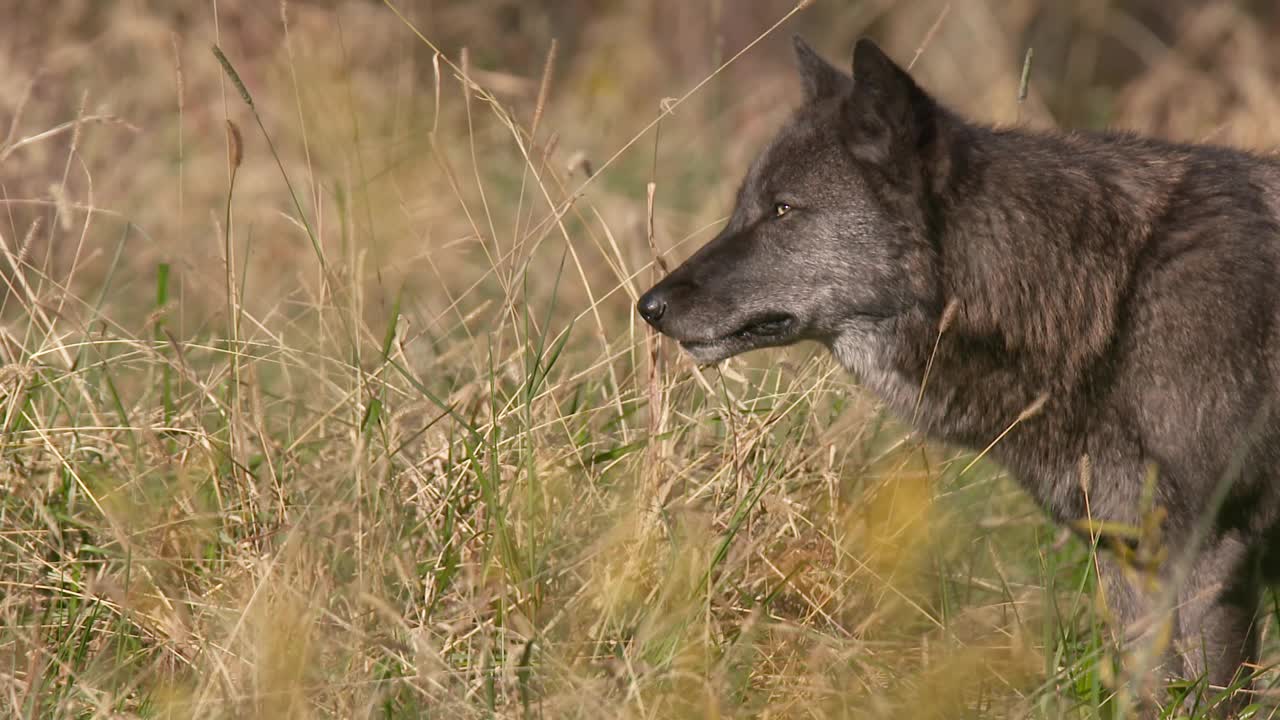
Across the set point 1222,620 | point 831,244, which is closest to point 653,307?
point 831,244

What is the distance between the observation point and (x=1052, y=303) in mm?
3500

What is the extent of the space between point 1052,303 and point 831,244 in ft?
1.84

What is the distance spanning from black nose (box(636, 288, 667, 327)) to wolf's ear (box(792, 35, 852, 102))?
75 centimetres

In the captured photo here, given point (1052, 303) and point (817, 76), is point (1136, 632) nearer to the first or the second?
point (1052, 303)

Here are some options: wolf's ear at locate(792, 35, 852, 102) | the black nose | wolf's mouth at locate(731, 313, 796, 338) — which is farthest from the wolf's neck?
the black nose

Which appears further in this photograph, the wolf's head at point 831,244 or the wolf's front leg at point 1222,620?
the wolf's head at point 831,244

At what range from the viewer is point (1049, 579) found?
9.31ft

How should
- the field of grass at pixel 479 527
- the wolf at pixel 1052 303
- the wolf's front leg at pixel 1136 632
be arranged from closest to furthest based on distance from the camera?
the field of grass at pixel 479 527 → the wolf's front leg at pixel 1136 632 → the wolf at pixel 1052 303

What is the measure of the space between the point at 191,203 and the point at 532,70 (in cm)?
432

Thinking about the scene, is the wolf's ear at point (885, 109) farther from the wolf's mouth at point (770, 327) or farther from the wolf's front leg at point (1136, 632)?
the wolf's front leg at point (1136, 632)

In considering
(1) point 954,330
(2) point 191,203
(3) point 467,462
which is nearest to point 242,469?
(3) point 467,462

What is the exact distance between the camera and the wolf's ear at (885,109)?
3439mm

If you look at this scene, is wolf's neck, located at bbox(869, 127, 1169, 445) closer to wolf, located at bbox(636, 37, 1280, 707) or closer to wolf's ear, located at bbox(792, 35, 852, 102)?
wolf, located at bbox(636, 37, 1280, 707)

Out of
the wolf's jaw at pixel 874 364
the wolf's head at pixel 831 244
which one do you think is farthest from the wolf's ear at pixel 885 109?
the wolf's jaw at pixel 874 364
